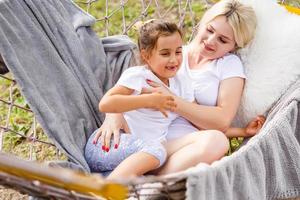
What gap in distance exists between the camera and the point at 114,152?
6.63 ft

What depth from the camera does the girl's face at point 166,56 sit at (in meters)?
1.97

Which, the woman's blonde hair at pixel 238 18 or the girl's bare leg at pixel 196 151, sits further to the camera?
the woman's blonde hair at pixel 238 18

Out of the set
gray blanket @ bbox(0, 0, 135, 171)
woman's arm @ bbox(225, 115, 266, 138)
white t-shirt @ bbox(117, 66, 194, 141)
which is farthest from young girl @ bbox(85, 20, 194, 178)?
woman's arm @ bbox(225, 115, 266, 138)

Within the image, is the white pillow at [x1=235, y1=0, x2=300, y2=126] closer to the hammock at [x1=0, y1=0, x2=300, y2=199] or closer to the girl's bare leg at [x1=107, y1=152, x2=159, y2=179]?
the hammock at [x1=0, y1=0, x2=300, y2=199]

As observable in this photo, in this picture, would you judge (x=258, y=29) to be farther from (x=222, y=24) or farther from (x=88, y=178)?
(x=88, y=178)

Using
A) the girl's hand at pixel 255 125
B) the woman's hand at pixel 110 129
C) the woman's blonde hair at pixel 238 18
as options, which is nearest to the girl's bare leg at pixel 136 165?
the woman's hand at pixel 110 129

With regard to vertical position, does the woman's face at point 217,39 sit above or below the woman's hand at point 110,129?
above

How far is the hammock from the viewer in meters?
1.72

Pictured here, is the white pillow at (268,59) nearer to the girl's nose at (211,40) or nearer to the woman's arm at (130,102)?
the girl's nose at (211,40)

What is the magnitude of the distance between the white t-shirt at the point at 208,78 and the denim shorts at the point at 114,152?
134 millimetres

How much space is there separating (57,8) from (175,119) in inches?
21.7

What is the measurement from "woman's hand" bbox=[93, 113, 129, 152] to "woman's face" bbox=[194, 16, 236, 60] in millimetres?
361

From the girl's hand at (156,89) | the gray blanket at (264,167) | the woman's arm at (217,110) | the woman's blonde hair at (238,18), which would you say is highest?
the woman's blonde hair at (238,18)

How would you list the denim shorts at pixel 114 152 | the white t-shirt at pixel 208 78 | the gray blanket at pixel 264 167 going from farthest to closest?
the white t-shirt at pixel 208 78 → the denim shorts at pixel 114 152 → the gray blanket at pixel 264 167
